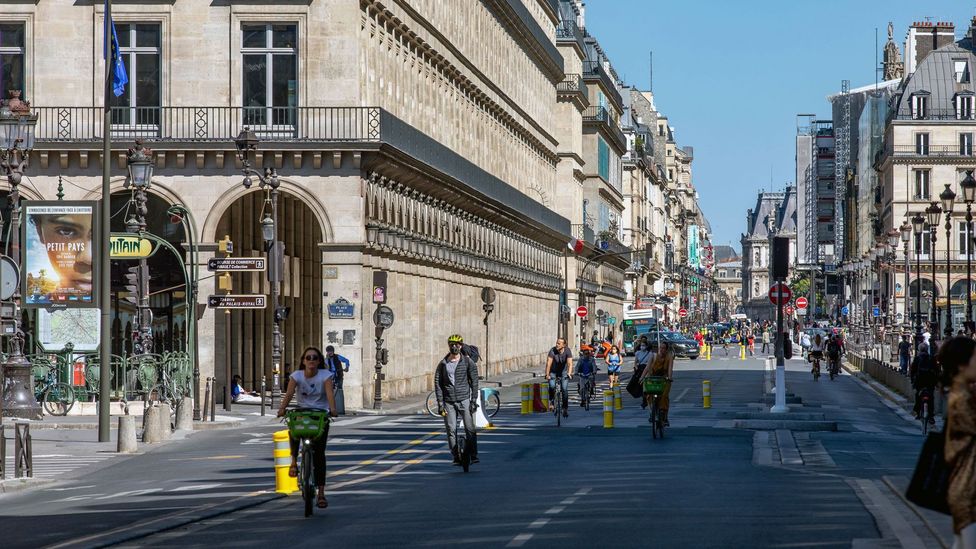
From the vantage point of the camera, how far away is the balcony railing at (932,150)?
129 m

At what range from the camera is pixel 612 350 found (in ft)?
187

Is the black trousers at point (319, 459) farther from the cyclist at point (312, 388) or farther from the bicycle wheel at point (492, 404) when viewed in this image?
the bicycle wheel at point (492, 404)

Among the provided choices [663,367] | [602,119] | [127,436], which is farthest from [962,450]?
[602,119]

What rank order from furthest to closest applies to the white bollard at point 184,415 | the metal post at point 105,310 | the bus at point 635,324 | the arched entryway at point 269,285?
the bus at point 635,324
the arched entryway at point 269,285
the white bollard at point 184,415
the metal post at point 105,310

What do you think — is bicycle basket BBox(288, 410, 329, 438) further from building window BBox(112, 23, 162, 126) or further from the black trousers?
building window BBox(112, 23, 162, 126)

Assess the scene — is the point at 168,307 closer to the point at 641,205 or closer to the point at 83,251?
the point at 83,251

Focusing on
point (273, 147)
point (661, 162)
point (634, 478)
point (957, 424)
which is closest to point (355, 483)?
point (634, 478)

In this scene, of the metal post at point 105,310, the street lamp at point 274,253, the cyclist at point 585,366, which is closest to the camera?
the metal post at point 105,310

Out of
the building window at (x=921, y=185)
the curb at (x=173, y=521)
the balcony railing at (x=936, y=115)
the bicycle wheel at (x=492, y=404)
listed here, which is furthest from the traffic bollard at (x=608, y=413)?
the balcony railing at (x=936, y=115)

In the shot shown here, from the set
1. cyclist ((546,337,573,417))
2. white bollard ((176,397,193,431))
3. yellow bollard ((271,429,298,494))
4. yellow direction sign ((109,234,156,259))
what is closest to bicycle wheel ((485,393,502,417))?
cyclist ((546,337,573,417))

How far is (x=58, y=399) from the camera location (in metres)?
39.3

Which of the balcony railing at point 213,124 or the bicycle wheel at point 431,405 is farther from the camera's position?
the balcony railing at point 213,124

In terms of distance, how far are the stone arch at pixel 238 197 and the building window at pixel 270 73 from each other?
1.76m

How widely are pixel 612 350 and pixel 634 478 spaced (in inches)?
1405
